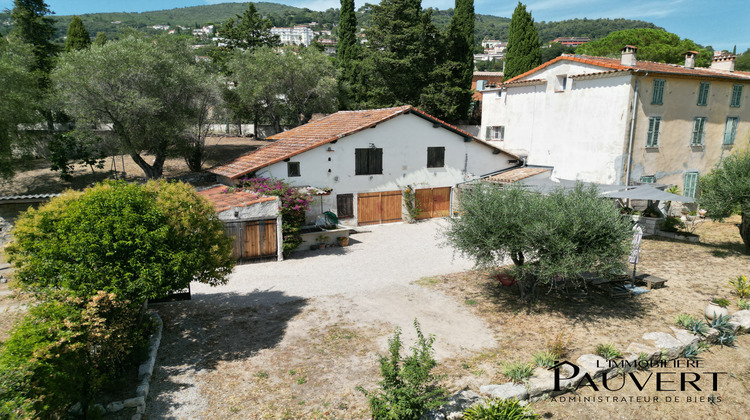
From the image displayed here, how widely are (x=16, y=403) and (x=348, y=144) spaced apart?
17873mm

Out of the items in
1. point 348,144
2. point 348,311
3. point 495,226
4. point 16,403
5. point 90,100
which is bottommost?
point 348,311

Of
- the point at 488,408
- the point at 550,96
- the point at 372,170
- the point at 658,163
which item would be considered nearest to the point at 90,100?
the point at 372,170

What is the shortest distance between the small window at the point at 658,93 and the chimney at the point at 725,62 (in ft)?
28.8

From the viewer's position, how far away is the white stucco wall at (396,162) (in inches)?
830

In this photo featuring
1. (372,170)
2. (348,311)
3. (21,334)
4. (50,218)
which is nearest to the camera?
(21,334)

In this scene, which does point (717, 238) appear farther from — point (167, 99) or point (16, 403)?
point (167, 99)

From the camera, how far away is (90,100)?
21.0 m

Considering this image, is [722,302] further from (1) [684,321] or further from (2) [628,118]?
(2) [628,118]

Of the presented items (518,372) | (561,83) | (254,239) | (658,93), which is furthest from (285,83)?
(518,372)

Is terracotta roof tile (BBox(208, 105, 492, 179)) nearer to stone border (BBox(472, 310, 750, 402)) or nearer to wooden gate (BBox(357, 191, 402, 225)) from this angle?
wooden gate (BBox(357, 191, 402, 225))

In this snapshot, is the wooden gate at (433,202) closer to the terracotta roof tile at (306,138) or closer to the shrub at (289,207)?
the terracotta roof tile at (306,138)

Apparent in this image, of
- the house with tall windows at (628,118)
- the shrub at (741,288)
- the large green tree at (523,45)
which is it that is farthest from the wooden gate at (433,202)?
the large green tree at (523,45)

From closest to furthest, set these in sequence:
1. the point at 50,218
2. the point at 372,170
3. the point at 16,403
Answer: the point at 16,403 < the point at 50,218 < the point at 372,170

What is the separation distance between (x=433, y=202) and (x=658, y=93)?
13.3 meters
